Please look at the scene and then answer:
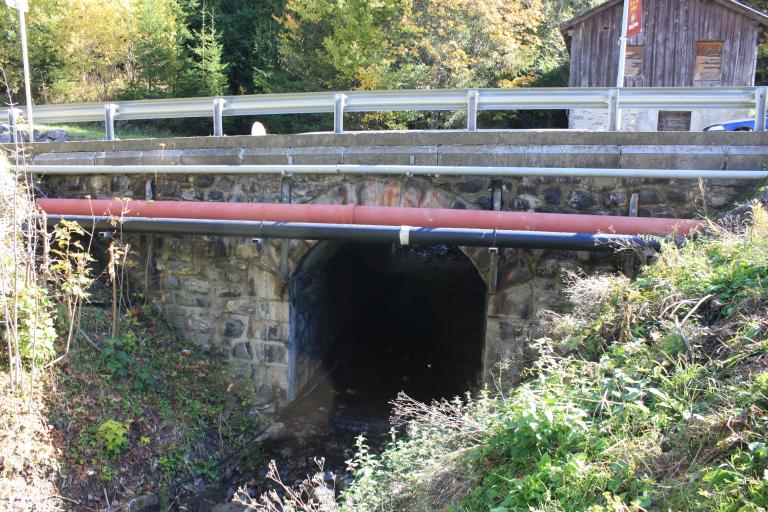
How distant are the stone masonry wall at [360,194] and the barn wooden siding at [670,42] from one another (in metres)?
11.7

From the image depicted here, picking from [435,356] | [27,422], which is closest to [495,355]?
[435,356]

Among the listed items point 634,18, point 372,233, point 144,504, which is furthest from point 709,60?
point 144,504

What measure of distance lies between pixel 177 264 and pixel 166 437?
2502mm

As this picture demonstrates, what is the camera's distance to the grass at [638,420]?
3.16 metres

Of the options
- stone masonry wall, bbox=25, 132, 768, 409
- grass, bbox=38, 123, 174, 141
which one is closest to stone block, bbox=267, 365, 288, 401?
stone masonry wall, bbox=25, 132, 768, 409

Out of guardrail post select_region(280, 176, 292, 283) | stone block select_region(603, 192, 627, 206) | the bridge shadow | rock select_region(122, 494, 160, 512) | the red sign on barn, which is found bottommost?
rock select_region(122, 494, 160, 512)

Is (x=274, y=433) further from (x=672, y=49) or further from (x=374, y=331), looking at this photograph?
(x=672, y=49)

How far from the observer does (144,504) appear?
6352 millimetres

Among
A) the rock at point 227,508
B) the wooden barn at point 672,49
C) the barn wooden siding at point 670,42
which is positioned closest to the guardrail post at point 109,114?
the rock at point 227,508

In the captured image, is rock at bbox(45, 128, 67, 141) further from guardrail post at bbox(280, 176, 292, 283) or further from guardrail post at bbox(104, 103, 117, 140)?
guardrail post at bbox(280, 176, 292, 283)

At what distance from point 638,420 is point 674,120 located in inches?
619

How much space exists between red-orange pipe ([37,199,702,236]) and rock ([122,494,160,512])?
3.20 metres

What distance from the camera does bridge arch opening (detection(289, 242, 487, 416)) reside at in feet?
29.1

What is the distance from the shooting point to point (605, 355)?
4.40 m
